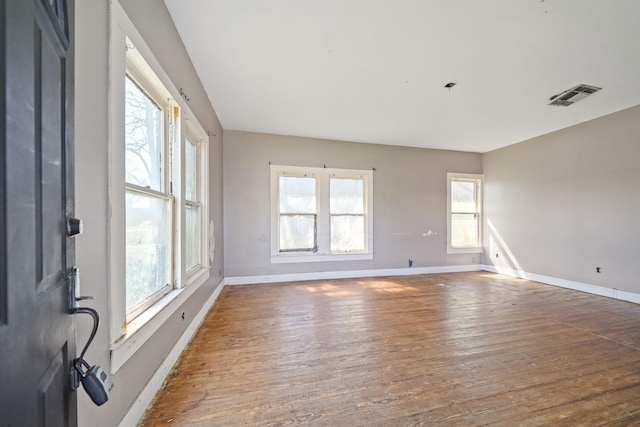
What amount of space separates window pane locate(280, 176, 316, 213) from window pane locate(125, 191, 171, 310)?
2.74 metres

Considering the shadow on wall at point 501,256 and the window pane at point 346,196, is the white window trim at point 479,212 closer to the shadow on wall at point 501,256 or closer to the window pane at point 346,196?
the shadow on wall at point 501,256

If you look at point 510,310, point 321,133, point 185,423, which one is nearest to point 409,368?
point 185,423

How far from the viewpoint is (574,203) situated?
13.5ft

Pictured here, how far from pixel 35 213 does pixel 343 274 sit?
4.64 m

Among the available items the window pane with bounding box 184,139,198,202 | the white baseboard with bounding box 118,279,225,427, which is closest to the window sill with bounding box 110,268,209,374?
the white baseboard with bounding box 118,279,225,427

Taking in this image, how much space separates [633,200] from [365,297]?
398 centimetres

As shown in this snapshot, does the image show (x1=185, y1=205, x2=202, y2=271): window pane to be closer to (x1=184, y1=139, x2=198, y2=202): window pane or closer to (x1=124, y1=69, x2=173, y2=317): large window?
(x1=184, y1=139, x2=198, y2=202): window pane

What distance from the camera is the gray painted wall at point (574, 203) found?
3537mm

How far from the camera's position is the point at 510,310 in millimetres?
3188

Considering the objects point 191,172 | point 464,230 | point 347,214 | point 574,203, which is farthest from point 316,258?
point 574,203

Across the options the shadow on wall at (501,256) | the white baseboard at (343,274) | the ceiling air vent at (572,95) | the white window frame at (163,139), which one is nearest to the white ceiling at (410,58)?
the ceiling air vent at (572,95)

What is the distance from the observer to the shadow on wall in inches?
197

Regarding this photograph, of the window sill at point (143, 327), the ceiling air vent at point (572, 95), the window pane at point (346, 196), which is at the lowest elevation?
the window sill at point (143, 327)

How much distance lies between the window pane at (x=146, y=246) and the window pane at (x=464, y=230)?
5496 mm
